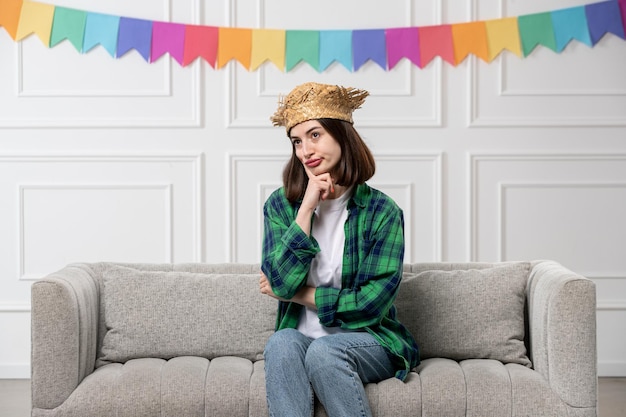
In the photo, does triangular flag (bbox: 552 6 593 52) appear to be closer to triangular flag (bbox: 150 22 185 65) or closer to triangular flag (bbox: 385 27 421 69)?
triangular flag (bbox: 385 27 421 69)

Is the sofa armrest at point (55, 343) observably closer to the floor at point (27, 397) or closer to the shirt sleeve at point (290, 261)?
the shirt sleeve at point (290, 261)

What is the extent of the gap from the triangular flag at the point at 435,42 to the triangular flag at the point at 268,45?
63 cm

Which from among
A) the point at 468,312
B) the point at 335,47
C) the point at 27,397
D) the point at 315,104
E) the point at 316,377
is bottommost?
the point at 27,397

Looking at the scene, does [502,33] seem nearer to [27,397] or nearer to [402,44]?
[402,44]

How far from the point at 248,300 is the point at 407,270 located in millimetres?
534

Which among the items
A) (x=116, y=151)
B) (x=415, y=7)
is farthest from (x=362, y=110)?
(x=116, y=151)

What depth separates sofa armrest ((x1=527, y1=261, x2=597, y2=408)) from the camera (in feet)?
7.69

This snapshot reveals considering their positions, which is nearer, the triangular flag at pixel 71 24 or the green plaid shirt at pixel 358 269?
the green plaid shirt at pixel 358 269

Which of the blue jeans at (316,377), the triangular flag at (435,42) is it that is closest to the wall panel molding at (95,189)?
the triangular flag at (435,42)

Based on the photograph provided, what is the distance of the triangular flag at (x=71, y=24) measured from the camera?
3.88m

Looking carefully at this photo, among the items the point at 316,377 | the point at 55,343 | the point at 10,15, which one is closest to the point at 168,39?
the point at 10,15

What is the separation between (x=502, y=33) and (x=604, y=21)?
470 millimetres

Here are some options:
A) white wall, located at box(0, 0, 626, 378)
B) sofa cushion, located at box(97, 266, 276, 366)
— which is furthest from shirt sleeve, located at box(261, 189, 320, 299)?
white wall, located at box(0, 0, 626, 378)

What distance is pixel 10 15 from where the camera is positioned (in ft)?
Answer: 12.8
